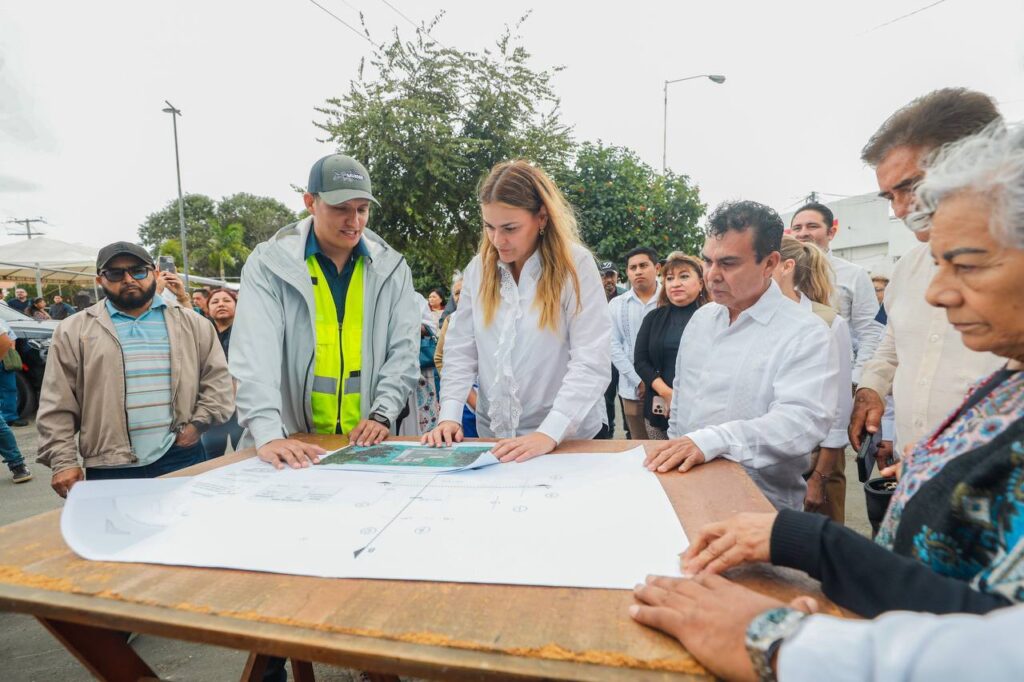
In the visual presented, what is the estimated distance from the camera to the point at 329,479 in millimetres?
1459

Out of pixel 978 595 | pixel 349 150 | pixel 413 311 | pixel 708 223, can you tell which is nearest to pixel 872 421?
pixel 708 223

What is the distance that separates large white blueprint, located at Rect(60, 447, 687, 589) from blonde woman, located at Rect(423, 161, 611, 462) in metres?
0.55

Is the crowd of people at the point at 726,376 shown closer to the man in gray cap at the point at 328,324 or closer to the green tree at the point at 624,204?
the man in gray cap at the point at 328,324

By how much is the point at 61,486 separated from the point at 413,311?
67.7 inches

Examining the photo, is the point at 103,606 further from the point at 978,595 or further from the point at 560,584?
the point at 978,595

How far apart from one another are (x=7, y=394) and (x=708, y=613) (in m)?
7.89

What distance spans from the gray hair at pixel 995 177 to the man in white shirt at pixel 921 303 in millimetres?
702

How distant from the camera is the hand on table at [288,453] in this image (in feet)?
5.30

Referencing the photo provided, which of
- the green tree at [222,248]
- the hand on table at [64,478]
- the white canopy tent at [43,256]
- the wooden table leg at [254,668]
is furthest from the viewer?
the green tree at [222,248]

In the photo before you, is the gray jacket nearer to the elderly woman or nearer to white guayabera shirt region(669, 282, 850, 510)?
white guayabera shirt region(669, 282, 850, 510)

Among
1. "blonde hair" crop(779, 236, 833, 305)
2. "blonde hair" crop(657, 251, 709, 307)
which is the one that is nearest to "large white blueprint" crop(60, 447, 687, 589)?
"blonde hair" crop(779, 236, 833, 305)

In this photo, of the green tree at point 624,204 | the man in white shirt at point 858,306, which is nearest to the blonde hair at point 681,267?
the man in white shirt at point 858,306

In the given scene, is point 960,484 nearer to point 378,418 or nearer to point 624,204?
point 378,418

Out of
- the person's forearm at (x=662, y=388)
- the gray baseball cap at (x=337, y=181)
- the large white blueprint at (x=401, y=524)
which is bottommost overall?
the person's forearm at (x=662, y=388)
